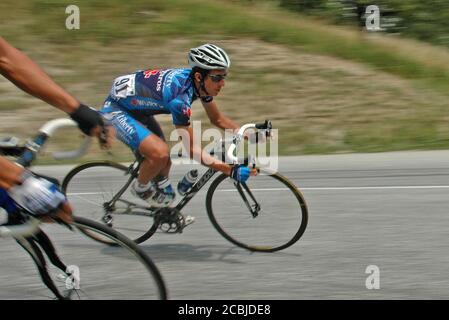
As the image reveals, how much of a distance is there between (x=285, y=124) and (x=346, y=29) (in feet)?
15.5

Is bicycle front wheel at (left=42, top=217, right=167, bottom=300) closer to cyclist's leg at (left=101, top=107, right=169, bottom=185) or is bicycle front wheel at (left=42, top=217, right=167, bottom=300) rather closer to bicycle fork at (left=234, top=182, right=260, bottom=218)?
cyclist's leg at (left=101, top=107, right=169, bottom=185)

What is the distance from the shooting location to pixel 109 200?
6.66 metres

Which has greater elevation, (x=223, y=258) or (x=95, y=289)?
(x=95, y=289)

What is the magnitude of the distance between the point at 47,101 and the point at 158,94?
8.87 ft

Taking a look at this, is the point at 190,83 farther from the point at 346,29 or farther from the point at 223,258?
the point at 346,29

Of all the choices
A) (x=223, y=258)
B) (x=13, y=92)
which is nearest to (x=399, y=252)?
(x=223, y=258)

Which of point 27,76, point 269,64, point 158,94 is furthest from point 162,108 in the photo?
point 269,64

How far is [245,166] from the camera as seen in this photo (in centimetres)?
604

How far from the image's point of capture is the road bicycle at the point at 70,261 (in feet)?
12.6

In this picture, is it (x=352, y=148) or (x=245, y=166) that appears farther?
(x=352, y=148)

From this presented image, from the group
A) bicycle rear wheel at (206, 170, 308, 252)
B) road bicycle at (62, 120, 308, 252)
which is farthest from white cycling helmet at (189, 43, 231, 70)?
bicycle rear wheel at (206, 170, 308, 252)

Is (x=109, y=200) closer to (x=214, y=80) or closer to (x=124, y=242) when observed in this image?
(x=214, y=80)

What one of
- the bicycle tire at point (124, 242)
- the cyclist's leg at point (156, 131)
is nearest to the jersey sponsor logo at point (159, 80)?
the cyclist's leg at point (156, 131)

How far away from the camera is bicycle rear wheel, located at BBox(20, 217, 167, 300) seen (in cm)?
390
